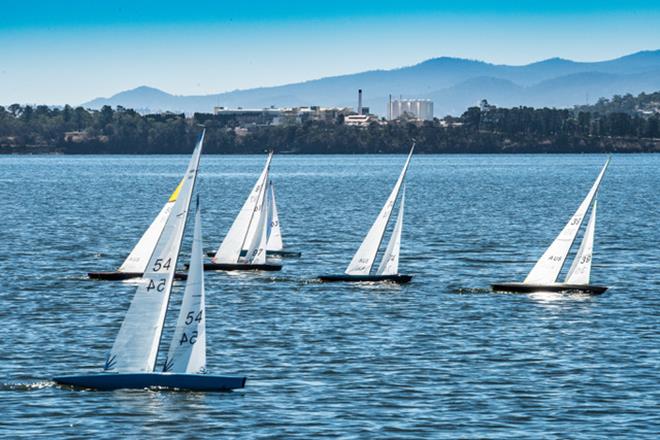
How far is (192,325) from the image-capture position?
37344 mm

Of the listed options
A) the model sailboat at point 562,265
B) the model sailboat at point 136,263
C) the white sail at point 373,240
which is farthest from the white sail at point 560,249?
the model sailboat at point 136,263

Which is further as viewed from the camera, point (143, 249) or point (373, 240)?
point (143, 249)

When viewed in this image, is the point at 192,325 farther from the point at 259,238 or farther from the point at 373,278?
the point at 259,238

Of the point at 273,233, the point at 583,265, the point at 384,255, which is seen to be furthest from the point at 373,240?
the point at 273,233

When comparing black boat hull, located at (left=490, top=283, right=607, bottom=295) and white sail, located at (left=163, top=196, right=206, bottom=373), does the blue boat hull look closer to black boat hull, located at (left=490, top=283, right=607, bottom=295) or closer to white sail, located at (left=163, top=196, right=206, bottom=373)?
white sail, located at (left=163, top=196, right=206, bottom=373)

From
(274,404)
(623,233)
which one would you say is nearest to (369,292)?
(274,404)

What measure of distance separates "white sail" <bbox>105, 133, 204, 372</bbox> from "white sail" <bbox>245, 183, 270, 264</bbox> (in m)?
32.0

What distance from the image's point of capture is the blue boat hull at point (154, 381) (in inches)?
1511

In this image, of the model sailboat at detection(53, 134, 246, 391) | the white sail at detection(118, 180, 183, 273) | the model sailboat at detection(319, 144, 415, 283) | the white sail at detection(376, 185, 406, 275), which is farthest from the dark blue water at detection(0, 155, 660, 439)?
the white sail at detection(118, 180, 183, 273)

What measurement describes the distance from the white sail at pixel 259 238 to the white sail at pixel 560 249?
1373 centimetres

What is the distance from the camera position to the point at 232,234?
7081cm

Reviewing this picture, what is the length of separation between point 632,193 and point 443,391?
486 ft

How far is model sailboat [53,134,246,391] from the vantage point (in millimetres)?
36250

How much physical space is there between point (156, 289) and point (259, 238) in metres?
34.1
